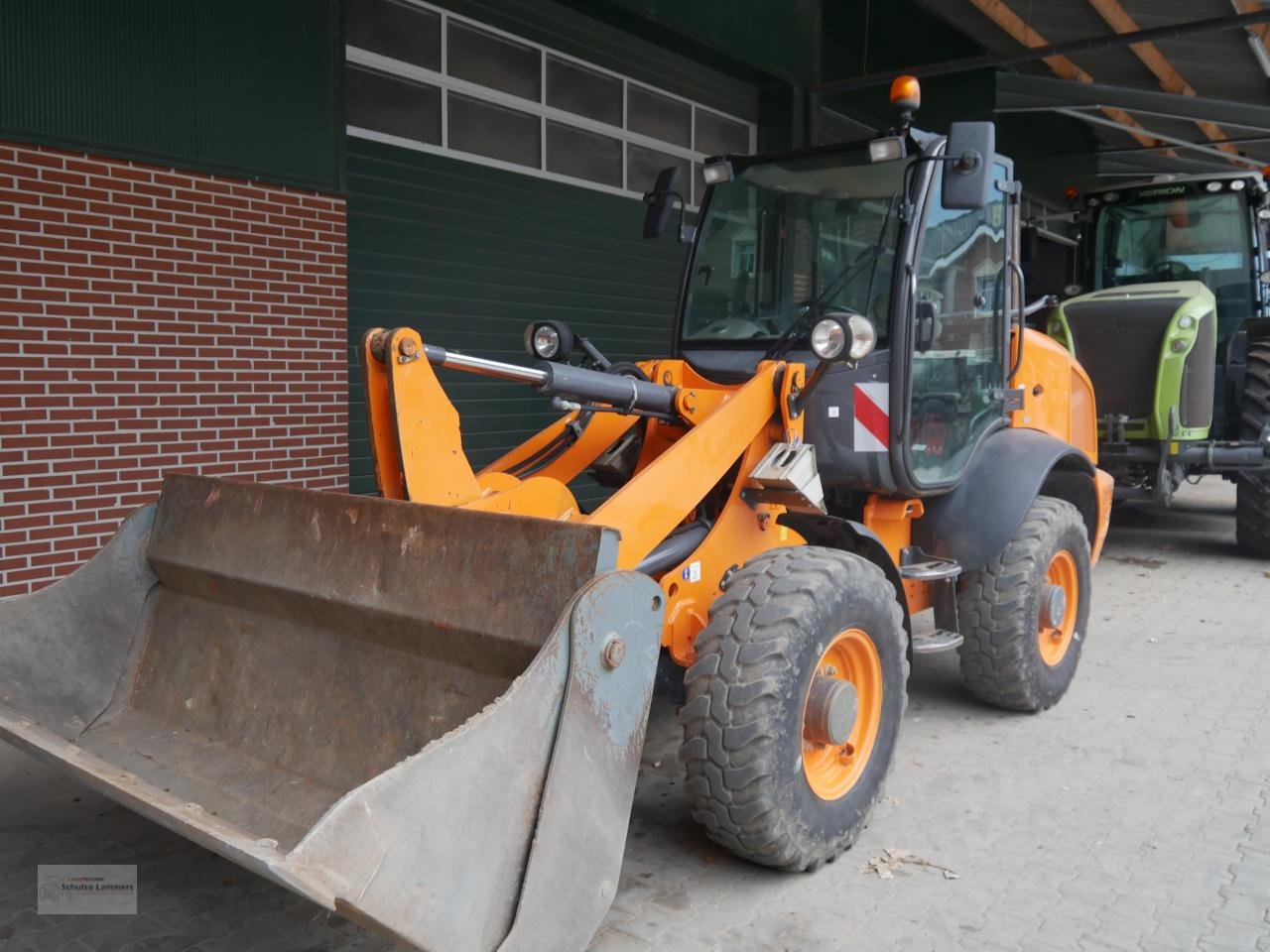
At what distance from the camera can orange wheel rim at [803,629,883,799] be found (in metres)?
3.65

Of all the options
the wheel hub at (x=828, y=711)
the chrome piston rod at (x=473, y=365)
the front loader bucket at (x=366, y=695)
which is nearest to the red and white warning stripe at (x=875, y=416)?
the wheel hub at (x=828, y=711)

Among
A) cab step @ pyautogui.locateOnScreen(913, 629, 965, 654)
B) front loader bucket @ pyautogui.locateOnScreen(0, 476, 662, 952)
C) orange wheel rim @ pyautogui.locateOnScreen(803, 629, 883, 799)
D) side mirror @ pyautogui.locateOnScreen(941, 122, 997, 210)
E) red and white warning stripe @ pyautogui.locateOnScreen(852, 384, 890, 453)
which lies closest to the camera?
front loader bucket @ pyautogui.locateOnScreen(0, 476, 662, 952)

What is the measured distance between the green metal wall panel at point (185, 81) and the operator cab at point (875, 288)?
2.81 meters

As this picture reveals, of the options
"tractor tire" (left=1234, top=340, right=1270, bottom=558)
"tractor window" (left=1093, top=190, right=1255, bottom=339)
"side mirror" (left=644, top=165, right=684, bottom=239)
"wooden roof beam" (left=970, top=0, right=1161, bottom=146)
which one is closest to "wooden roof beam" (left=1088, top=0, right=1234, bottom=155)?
"wooden roof beam" (left=970, top=0, right=1161, bottom=146)

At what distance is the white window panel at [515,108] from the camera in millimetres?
7559

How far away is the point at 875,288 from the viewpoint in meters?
4.45

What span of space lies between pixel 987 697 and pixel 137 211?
5.15 metres

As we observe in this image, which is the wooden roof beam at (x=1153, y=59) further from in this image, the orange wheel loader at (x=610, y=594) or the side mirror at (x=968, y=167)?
the side mirror at (x=968, y=167)

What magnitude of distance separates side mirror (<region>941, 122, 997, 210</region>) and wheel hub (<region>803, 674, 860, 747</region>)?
1.92 meters

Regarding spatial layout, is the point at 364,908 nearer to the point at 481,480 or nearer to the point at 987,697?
the point at 481,480

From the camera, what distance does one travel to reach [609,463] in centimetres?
456

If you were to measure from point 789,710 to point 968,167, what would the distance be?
2.22m

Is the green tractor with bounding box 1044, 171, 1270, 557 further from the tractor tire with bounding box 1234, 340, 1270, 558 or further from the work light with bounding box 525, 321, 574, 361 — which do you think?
the work light with bounding box 525, 321, 574, 361

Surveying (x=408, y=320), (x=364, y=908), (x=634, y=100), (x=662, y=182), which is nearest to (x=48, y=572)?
(x=408, y=320)
